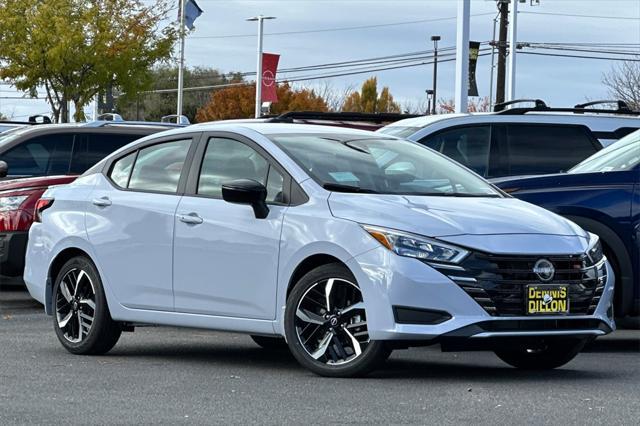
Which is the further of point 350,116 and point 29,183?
point 350,116

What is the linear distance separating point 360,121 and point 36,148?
425 centimetres

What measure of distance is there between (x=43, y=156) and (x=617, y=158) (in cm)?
717

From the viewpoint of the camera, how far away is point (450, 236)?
8.36 meters

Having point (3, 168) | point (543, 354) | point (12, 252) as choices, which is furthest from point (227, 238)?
point (3, 168)

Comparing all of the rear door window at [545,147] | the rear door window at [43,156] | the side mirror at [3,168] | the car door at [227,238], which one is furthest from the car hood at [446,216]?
the rear door window at [43,156]

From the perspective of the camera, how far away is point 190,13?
51719 millimetres

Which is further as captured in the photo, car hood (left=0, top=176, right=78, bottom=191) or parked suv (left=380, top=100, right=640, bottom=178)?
car hood (left=0, top=176, right=78, bottom=191)

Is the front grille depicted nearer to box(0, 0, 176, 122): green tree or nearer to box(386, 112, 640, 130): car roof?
box(386, 112, 640, 130): car roof

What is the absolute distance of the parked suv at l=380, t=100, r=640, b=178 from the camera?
13.9 metres

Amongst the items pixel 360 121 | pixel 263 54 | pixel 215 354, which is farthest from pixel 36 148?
pixel 263 54

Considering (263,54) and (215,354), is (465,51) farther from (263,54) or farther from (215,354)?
(263,54)

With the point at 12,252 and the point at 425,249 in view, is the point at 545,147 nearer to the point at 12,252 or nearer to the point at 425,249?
the point at 12,252

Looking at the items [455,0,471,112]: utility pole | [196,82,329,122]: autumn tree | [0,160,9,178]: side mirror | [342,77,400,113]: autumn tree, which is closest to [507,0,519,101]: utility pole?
[455,0,471,112]: utility pole

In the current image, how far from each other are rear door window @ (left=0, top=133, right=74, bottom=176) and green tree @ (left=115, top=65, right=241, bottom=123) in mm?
77089
